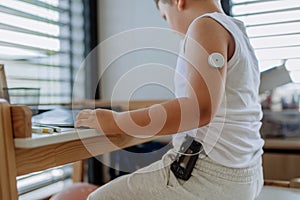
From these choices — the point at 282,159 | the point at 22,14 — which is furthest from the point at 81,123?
the point at 282,159

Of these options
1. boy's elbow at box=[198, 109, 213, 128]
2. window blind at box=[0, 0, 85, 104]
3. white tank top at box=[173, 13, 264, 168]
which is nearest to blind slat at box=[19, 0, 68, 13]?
window blind at box=[0, 0, 85, 104]

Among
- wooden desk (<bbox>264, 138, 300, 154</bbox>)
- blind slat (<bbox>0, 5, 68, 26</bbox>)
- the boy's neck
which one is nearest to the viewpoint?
the boy's neck

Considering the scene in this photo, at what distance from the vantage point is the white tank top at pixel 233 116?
26.6 inches

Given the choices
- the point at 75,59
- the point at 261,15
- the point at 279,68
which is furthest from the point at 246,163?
the point at 75,59

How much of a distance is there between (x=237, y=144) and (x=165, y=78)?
815 millimetres

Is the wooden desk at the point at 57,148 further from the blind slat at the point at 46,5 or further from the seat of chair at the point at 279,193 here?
the blind slat at the point at 46,5

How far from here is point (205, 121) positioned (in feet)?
2.05

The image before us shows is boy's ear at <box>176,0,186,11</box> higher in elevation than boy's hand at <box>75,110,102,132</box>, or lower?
higher

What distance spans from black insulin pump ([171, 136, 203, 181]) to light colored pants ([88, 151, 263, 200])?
10 millimetres

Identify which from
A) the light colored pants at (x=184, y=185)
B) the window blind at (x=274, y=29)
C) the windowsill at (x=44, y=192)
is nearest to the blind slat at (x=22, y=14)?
the windowsill at (x=44, y=192)

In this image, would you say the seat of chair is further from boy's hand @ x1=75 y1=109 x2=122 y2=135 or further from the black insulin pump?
boy's hand @ x1=75 y1=109 x2=122 y2=135

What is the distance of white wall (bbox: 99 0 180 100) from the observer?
5.88ft

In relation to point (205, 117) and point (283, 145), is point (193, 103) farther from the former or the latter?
point (283, 145)

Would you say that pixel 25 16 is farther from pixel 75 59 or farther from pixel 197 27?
pixel 197 27
